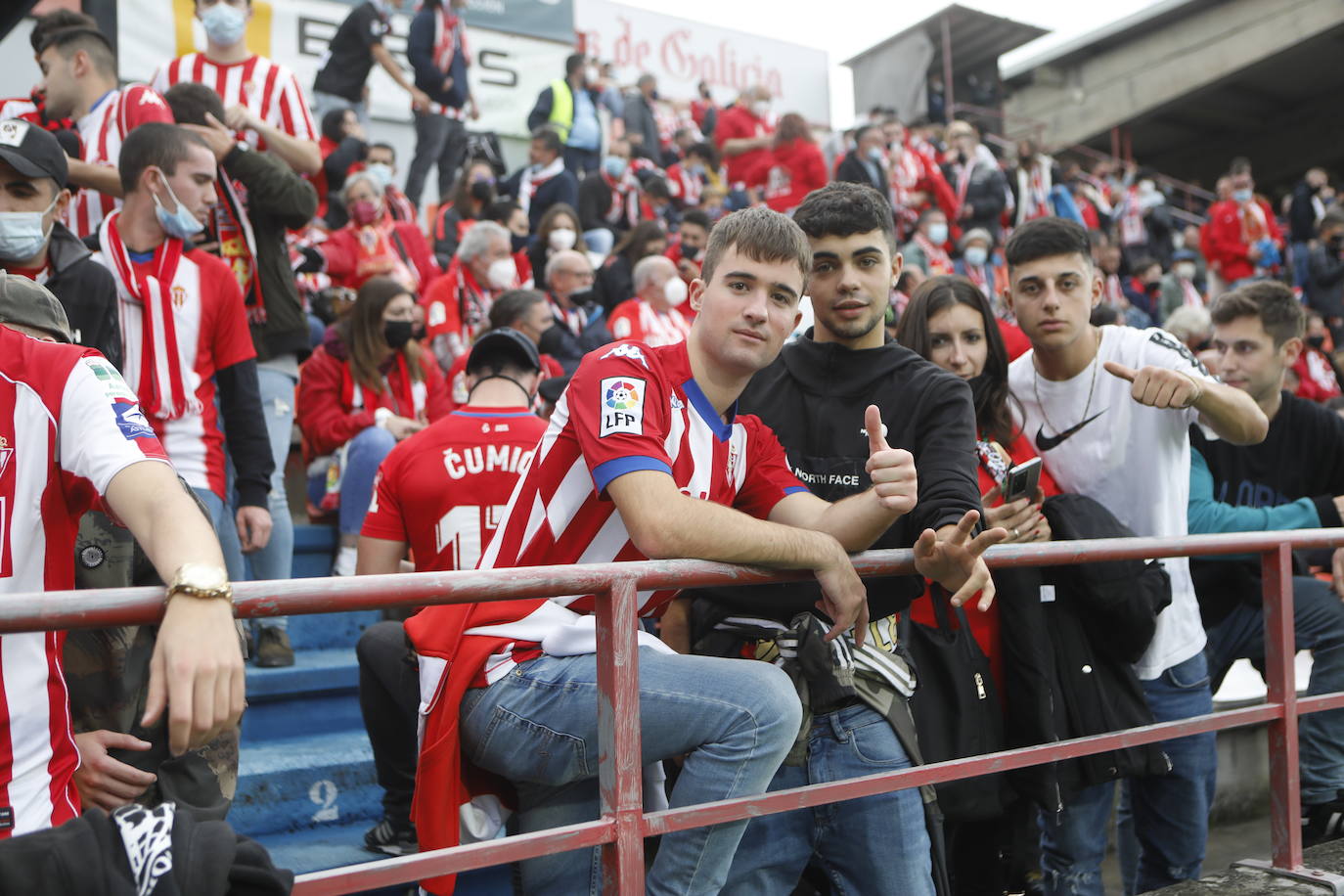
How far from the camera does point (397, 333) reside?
5.99 metres

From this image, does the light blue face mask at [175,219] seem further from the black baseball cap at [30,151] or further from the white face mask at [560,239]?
the white face mask at [560,239]

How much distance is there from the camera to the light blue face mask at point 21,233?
315 cm

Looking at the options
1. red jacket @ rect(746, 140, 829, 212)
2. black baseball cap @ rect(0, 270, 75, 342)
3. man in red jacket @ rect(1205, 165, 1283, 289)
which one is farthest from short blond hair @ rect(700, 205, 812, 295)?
man in red jacket @ rect(1205, 165, 1283, 289)

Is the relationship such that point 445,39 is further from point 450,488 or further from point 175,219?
point 450,488

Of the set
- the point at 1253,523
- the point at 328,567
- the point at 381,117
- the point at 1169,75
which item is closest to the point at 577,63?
the point at 381,117

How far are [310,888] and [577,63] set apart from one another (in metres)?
11.6

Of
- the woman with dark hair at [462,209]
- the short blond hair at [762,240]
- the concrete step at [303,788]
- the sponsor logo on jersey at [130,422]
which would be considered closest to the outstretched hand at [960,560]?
the short blond hair at [762,240]

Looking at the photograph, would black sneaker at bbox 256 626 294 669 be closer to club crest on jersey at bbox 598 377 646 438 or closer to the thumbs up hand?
club crest on jersey at bbox 598 377 646 438

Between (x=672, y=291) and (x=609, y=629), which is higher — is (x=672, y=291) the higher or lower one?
the higher one

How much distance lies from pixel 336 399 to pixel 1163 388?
159 inches

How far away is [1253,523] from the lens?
3846 millimetres

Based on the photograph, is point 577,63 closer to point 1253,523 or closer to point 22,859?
point 1253,523

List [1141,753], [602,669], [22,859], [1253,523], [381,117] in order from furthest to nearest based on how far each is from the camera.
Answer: [381,117] < [1253,523] < [1141,753] < [602,669] < [22,859]

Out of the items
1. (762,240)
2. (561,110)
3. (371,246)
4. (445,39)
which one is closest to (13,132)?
(762,240)
